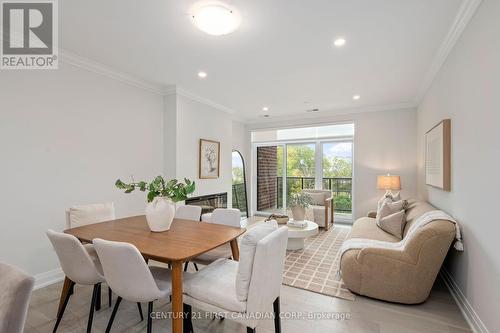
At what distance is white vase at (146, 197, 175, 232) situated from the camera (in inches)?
84.0

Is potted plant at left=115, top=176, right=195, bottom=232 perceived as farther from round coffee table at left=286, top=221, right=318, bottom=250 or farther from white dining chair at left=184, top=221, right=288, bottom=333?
round coffee table at left=286, top=221, right=318, bottom=250

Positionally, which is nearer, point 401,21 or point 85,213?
point 401,21

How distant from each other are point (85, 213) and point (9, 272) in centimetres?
161

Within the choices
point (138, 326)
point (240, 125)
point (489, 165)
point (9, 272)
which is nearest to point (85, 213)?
point (138, 326)

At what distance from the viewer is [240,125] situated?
654cm

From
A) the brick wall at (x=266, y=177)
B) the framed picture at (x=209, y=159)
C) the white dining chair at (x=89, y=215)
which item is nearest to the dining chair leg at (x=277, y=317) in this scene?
the white dining chair at (x=89, y=215)

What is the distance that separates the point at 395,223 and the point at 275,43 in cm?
281

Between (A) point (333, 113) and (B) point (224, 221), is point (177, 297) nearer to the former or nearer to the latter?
(B) point (224, 221)

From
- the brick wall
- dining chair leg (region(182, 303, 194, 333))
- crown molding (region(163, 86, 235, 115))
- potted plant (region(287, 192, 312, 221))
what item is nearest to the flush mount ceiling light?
crown molding (region(163, 86, 235, 115))

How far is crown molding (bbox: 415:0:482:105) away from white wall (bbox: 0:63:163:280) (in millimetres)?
3941

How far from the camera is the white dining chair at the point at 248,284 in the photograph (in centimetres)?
148

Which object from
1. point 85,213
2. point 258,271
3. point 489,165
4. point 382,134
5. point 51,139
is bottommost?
point 258,271

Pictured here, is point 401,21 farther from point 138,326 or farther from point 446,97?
point 138,326

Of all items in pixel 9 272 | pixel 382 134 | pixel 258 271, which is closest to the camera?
pixel 9 272
